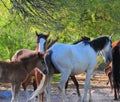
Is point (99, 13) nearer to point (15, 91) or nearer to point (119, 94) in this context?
point (119, 94)

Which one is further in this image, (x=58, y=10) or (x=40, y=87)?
(x=58, y=10)

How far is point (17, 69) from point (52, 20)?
3.11 metres

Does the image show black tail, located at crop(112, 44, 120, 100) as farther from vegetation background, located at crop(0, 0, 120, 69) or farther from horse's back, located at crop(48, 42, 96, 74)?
vegetation background, located at crop(0, 0, 120, 69)

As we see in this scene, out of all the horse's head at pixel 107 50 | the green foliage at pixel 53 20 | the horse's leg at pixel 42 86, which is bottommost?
the horse's leg at pixel 42 86

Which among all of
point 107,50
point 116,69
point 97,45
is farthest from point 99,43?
point 116,69

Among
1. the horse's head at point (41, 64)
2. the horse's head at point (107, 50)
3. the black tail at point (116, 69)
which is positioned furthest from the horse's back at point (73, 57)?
the black tail at point (116, 69)

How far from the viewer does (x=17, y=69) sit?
32.5ft

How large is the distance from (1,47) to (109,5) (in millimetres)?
5584

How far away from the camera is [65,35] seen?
59.8 ft

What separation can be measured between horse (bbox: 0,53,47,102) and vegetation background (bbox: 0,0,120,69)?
2500 mm

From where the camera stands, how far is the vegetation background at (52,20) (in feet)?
40.8

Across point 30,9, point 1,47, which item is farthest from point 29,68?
point 1,47

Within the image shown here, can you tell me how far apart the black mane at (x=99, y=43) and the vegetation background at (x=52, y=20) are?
166 cm

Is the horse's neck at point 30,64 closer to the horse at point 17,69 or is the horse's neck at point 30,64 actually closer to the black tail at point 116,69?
the horse at point 17,69
